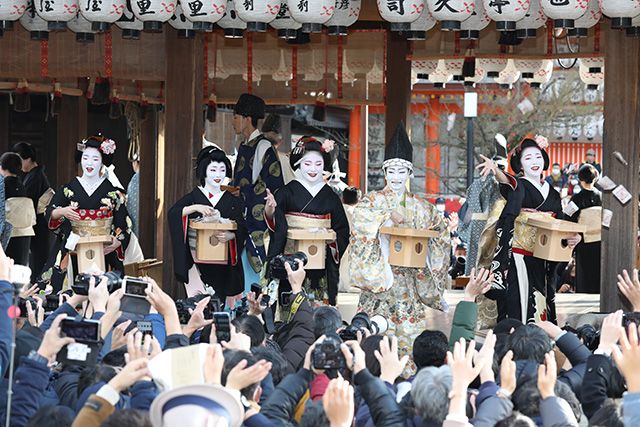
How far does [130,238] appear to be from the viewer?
1270 cm

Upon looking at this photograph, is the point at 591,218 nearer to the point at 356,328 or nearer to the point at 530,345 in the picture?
the point at 356,328

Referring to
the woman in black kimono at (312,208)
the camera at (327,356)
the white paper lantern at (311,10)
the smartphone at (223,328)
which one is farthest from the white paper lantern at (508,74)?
the camera at (327,356)

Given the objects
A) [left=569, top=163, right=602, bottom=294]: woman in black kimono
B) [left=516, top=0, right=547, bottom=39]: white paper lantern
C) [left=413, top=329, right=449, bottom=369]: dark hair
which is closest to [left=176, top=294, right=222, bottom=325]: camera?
[left=413, top=329, right=449, bottom=369]: dark hair

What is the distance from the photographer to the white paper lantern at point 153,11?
11109 millimetres

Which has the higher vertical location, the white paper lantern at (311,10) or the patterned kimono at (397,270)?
the white paper lantern at (311,10)

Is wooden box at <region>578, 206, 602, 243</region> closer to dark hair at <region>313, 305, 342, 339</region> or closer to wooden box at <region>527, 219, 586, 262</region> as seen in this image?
wooden box at <region>527, 219, 586, 262</region>

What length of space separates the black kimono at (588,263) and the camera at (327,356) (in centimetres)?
1121

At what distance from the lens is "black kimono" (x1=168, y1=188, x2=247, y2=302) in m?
11.6

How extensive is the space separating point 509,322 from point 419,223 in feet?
9.42

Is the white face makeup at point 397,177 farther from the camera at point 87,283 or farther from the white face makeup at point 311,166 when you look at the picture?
the camera at point 87,283

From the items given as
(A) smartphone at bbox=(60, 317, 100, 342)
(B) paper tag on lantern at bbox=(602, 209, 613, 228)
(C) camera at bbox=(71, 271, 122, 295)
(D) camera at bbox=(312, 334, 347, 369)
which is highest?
(B) paper tag on lantern at bbox=(602, 209, 613, 228)

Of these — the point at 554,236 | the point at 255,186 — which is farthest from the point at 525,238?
the point at 255,186

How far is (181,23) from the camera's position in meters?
11.9

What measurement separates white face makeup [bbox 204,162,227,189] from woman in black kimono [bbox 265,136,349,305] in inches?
20.0
